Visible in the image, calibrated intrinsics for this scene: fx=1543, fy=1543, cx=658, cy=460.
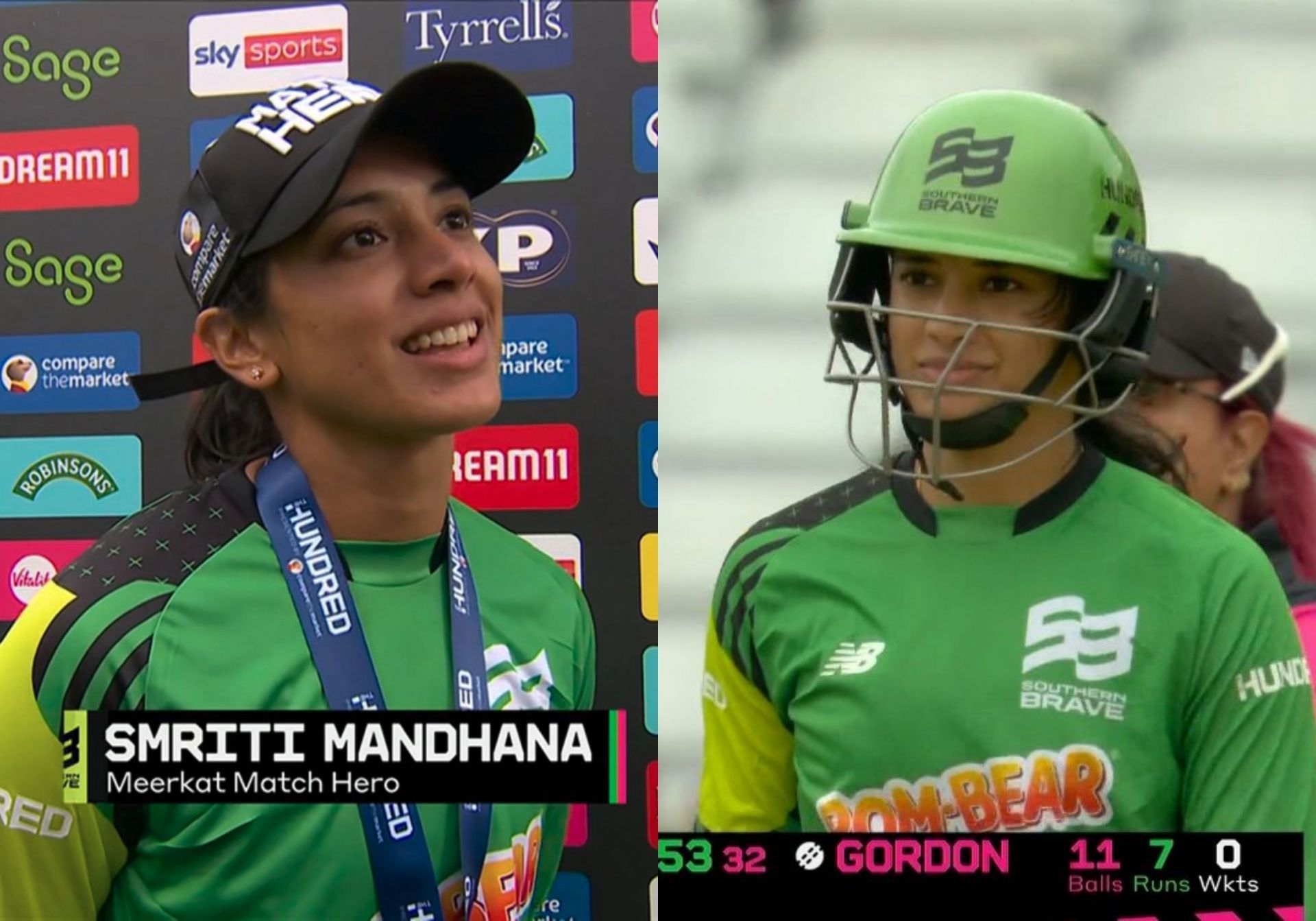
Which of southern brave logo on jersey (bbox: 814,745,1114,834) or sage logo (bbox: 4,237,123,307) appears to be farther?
sage logo (bbox: 4,237,123,307)

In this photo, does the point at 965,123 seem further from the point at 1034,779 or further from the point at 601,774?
the point at 601,774

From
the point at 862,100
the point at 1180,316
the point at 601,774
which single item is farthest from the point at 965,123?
the point at 601,774

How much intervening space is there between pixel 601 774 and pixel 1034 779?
23.4 inches

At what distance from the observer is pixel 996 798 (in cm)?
200

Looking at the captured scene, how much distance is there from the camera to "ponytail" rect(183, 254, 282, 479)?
6.84 ft

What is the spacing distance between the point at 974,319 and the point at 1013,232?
0.39 feet

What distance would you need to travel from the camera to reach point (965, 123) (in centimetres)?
200

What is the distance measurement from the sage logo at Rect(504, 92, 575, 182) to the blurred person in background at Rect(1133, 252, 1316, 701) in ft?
2.67

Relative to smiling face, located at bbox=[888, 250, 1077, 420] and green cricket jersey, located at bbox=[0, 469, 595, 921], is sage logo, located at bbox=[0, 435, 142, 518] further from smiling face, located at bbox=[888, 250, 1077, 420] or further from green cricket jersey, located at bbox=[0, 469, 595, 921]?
smiling face, located at bbox=[888, 250, 1077, 420]

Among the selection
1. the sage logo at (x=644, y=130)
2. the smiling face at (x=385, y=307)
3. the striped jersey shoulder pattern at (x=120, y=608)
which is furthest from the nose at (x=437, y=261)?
the striped jersey shoulder pattern at (x=120, y=608)

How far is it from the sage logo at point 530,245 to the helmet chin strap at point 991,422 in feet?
1.75

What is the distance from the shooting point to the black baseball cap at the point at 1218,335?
2016 millimetres

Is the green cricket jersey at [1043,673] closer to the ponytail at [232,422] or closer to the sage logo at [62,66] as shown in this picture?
the ponytail at [232,422]

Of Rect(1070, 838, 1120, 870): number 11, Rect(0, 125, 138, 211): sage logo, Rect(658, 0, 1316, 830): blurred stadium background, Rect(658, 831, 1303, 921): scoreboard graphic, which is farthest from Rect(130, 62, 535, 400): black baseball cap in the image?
Rect(1070, 838, 1120, 870): number 11
